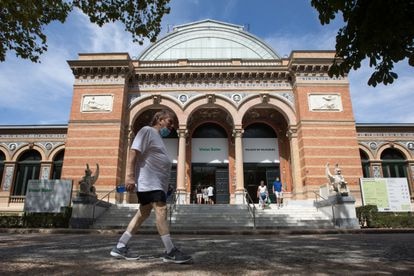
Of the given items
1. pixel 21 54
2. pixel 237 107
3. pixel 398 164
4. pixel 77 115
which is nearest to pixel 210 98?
pixel 237 107

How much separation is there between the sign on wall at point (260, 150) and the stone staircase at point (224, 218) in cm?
663

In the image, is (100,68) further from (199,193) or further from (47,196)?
(199,193)

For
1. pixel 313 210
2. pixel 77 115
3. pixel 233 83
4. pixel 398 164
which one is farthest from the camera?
pixel 398 164

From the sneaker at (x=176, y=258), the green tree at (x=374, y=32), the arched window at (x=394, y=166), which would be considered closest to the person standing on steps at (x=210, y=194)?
the arched window at (x=394, y=166)

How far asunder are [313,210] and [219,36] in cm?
1825

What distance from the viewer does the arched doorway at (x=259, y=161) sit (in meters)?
22.3

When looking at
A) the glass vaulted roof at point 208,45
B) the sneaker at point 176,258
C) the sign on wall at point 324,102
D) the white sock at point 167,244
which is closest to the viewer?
the sneaker at point 176,258

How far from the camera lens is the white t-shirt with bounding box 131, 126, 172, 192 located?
3846 millimetres

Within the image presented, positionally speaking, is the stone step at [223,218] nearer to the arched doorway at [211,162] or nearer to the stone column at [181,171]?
the stone column at [181,171]

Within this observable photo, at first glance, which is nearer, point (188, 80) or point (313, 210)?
point (313, 210)

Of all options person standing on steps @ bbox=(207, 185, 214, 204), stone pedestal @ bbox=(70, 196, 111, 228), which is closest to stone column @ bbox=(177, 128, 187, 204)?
person standing on steps @ bbox=(207, 185, 214, 204)

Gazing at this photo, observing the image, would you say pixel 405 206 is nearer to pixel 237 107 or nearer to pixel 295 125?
pixel 295 125

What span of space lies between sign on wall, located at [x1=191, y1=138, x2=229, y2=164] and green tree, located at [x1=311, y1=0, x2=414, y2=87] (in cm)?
1790

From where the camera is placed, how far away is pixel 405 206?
52.5 ft
